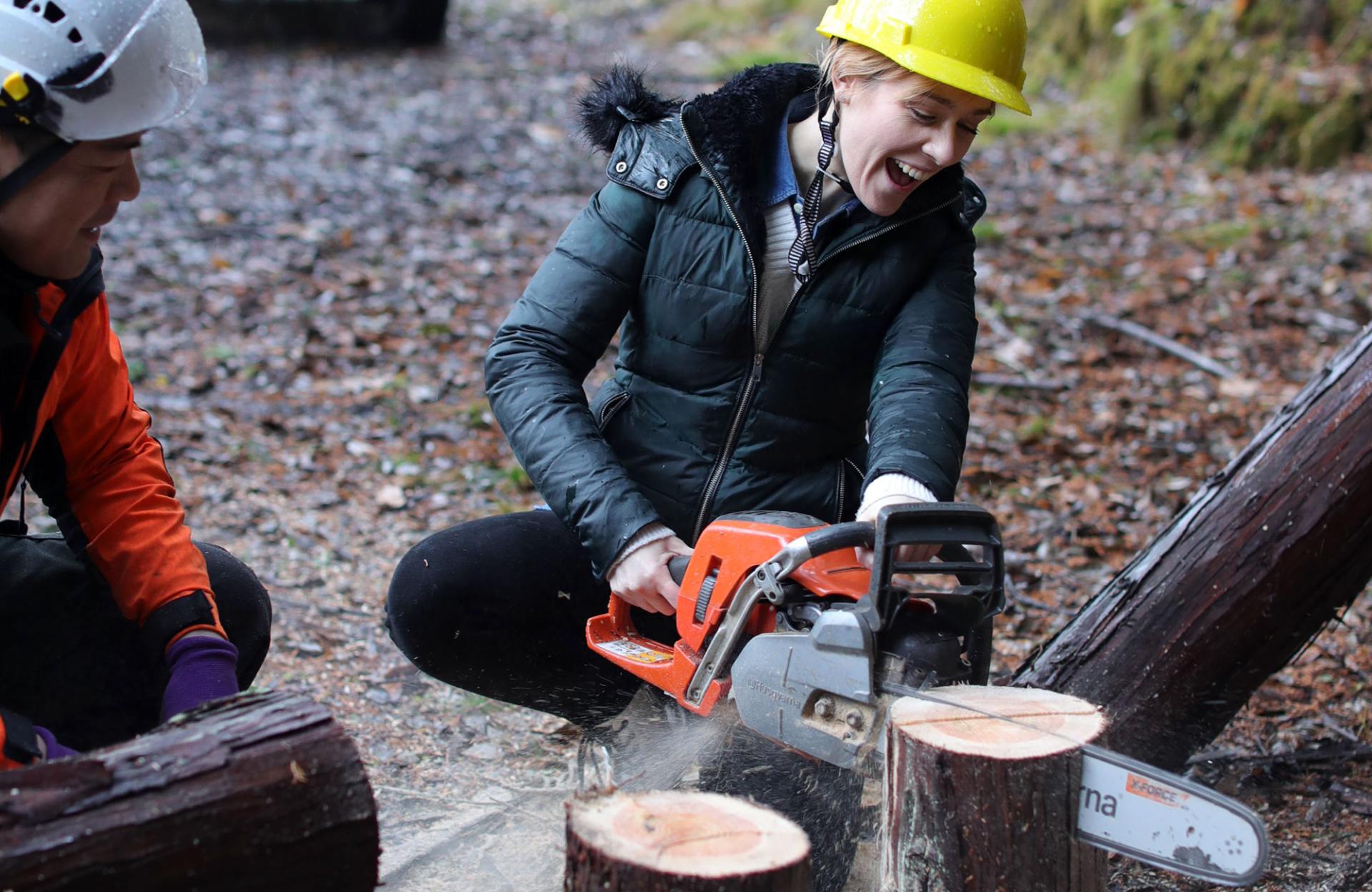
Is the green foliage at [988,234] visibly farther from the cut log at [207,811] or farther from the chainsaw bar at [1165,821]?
the cut log at [207,811]

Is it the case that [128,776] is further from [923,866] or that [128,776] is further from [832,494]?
[832,494]

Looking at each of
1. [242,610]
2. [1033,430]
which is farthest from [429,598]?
[1033,430]

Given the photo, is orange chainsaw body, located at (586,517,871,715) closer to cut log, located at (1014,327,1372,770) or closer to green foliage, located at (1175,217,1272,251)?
cut log, located at (1014,327,1372,770)

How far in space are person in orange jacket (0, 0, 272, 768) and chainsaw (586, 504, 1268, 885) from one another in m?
0.85

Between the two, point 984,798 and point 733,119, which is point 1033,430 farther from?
point 984,798

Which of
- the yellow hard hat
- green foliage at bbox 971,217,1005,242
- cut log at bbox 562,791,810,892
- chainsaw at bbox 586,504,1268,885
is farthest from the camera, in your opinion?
green foliage at bbox 971,217,1005,242

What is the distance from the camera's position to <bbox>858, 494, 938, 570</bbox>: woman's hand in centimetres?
201

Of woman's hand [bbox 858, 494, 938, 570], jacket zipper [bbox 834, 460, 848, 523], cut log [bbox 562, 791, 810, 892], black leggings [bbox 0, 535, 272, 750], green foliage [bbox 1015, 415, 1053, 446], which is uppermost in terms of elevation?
woman's hand [bbox 858, 494, 938, 570]

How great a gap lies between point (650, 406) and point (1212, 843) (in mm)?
1350

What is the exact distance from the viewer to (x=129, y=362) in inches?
193

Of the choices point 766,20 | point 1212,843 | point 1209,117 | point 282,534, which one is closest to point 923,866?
point 1212,843

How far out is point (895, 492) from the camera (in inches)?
83.7

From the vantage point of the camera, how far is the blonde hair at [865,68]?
2.10 meters

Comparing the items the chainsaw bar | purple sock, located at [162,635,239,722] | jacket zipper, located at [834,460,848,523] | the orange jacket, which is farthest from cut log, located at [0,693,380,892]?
jacket zipper, located at [834,460,848,523]
